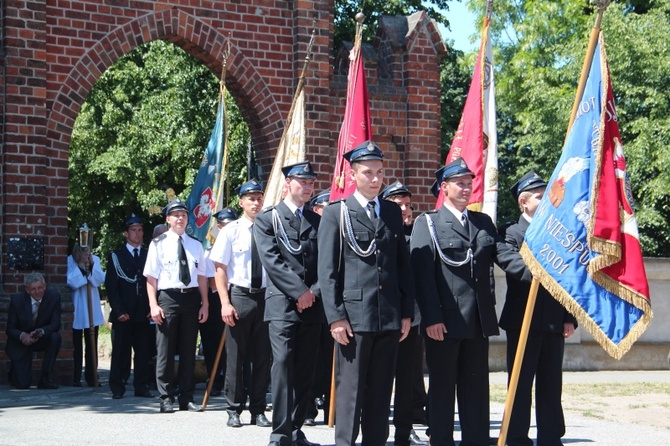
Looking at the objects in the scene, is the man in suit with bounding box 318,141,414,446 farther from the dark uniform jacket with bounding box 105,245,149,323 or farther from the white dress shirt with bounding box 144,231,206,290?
the dark uniform jacket with bounding box 105,245,149,323

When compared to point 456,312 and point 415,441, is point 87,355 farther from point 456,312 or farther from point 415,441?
point 456,312

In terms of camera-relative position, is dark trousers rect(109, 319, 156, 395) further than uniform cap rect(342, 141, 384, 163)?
Yes

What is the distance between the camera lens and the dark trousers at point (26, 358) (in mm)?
12766

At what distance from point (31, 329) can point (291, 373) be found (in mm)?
5375

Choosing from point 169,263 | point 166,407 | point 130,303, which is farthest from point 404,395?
point 130,303

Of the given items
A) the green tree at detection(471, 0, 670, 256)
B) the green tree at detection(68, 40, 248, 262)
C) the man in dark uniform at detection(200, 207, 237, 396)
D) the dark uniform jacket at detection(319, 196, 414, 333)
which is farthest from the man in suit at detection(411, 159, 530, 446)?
the green tree at detection(68, 40, 248, 262)

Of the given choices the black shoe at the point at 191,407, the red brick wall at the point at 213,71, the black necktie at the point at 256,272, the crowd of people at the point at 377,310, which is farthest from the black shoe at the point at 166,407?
the red brick wall at the point at 213,71

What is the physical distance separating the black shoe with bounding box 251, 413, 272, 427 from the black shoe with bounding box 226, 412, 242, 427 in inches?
6.2

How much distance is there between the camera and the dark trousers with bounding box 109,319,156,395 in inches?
491

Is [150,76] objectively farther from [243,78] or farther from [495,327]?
[495,327]

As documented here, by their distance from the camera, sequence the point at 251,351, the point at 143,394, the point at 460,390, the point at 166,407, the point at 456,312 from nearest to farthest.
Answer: the point at 456,312 < the point at 460,390 < the point at 251,351 < the point at 166,407 < the point at 143,394

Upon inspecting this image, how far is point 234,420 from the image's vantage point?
9.70 meters

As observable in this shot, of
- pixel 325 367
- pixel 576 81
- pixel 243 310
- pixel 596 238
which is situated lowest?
pixel 325 367

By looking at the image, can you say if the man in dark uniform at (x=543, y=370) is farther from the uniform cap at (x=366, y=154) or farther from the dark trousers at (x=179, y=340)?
the dark trousers at (x=179, y=340)
